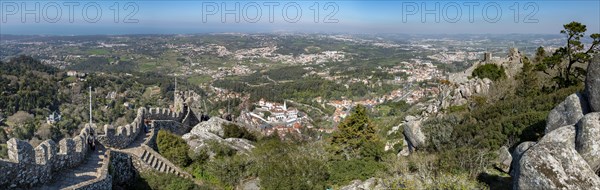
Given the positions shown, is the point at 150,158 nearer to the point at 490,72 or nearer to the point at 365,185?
the point at 365,185

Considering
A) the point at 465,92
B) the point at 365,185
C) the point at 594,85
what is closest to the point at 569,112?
the point at 594,85

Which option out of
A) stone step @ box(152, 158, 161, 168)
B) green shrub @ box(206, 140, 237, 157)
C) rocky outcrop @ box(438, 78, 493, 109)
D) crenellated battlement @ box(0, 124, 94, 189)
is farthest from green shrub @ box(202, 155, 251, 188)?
rocky outcrop @ box(438, 78, 493, 109)

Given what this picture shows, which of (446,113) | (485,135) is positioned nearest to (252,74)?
(446,113)

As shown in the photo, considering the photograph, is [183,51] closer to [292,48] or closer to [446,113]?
[292,48]

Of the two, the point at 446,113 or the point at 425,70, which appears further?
the point at 425,70

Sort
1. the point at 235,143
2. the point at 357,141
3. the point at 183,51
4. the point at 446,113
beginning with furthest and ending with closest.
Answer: the point at 183,51 < the point at 446,113 < the point at 235,143 < the point at 357,141

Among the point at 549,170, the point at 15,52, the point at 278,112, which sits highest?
the point at 15,52

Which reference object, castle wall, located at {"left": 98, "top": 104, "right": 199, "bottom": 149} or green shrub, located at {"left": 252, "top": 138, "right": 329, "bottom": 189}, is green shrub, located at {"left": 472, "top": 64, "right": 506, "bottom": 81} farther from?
castle wall, located at {"left": 98, "top": 104, "right": 199, "bottom": 149}
